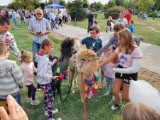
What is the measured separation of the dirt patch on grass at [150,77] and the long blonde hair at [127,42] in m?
2.60

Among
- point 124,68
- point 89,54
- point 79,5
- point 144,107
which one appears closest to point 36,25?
point 89,54

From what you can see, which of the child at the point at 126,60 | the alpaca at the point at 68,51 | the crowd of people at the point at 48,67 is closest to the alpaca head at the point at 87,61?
the crowd of people at the point at 48,67

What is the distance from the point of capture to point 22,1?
156 ft

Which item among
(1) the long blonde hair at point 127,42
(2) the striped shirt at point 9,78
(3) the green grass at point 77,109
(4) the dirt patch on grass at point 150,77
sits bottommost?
(3) the green grass at point 77,109

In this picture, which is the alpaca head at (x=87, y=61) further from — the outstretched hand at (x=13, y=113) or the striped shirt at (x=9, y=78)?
the outstretched hand at (x=13, y=113)

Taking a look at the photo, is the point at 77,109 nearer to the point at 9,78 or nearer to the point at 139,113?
the point at 9,78

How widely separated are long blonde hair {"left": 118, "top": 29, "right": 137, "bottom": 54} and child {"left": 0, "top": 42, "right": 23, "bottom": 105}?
198cm

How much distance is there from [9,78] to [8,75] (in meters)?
0.06

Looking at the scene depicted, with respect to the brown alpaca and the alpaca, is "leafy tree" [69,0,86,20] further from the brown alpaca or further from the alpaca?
the brown alpaca

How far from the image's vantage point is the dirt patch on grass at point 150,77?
630 cm

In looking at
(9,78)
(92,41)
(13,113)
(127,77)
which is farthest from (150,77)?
(13,113)

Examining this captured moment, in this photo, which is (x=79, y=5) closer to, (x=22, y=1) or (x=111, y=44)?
(x=22, y=1)

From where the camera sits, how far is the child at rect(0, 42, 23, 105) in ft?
10.4

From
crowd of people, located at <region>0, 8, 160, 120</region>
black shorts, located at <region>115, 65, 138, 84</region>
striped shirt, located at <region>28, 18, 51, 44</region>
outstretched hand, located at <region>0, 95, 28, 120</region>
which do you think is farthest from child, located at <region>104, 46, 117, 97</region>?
outstretched hand, located at <region>0, 95, 28, 120</region>
